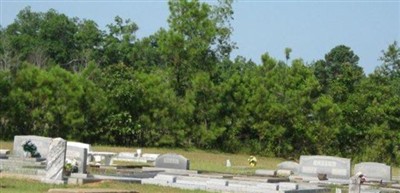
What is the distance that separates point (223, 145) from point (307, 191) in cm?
2472

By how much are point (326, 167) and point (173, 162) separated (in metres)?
4.93

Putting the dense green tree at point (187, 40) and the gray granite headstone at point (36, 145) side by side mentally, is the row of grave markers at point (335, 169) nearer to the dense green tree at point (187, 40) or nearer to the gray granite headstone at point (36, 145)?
the gray granite headstone at point (36, 145)

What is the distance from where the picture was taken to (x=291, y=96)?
140 ft

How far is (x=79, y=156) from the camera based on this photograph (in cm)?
2066

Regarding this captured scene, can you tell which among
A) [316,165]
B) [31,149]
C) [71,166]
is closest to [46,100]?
[31,149]

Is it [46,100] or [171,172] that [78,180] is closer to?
[171,172]

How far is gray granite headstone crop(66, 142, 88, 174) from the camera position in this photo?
20438 mm

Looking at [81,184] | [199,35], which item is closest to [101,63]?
[199,35]

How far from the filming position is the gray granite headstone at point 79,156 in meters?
20.4

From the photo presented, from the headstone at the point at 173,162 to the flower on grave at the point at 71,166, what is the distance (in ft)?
18.0

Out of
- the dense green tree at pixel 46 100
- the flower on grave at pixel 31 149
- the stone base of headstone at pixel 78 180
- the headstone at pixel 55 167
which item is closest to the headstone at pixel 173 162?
the flower on grave at pixel 31 149

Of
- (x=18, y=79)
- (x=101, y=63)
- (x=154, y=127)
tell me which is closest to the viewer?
(x=18, y=79)

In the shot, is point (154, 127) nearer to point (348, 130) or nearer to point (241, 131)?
point (241, 131)

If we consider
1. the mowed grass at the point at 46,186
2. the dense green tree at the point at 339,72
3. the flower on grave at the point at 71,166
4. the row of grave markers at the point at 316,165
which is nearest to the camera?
the mowed grass at the point at 46,186
